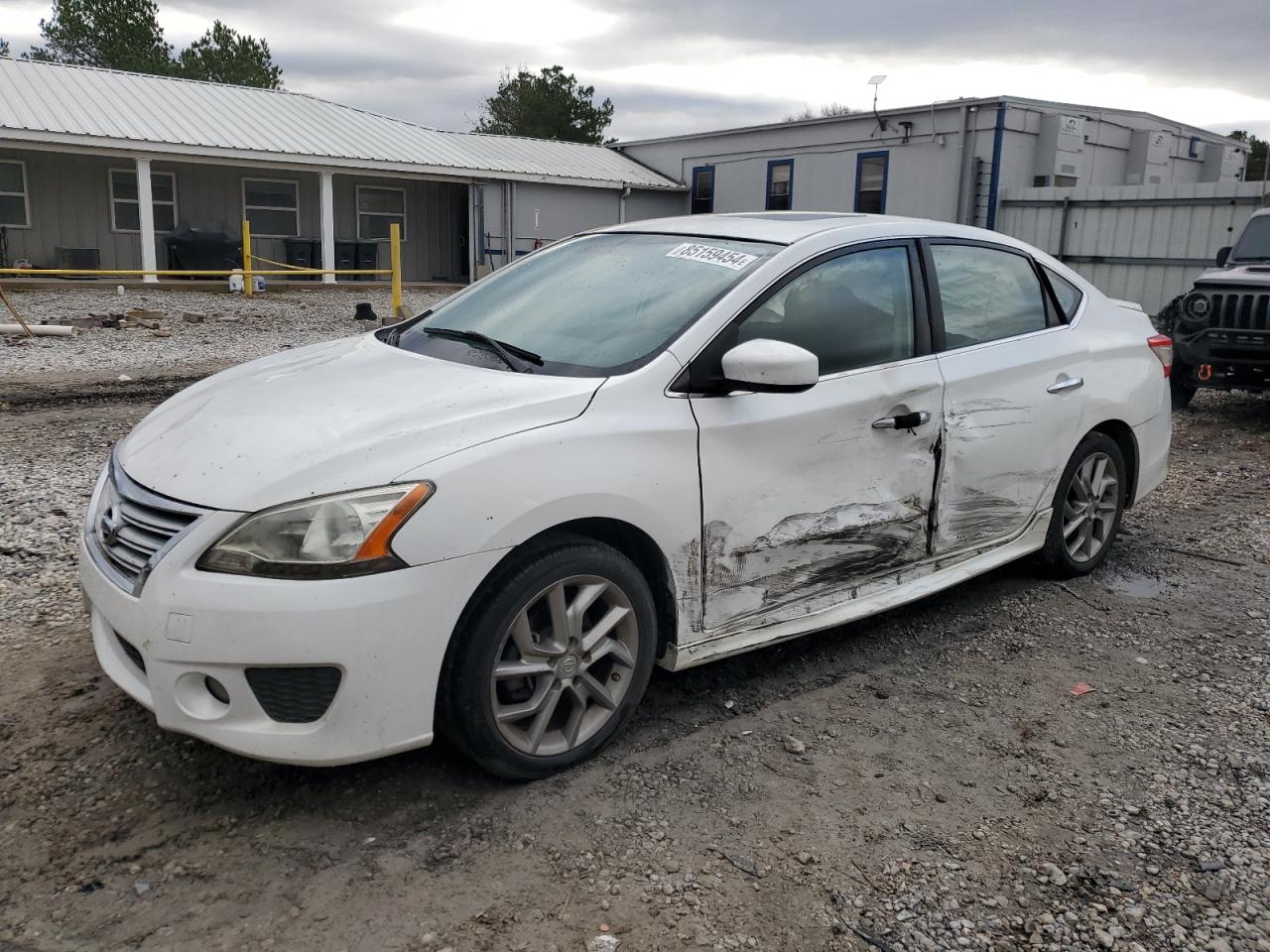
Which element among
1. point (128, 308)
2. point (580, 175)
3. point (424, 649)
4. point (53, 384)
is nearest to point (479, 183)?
point (580, 175)

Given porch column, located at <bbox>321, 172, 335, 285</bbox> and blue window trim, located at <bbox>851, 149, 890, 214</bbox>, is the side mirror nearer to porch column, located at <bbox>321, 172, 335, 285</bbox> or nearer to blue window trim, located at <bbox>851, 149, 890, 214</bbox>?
porch column, located at <bbox>321, 172, 335, 285</bbox>

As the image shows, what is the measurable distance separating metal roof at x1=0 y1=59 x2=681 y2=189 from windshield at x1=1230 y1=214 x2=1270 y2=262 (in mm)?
18014

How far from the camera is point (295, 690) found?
8.66 ft

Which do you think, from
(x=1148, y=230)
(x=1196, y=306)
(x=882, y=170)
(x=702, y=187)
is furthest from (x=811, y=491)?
(x=702, y=187)

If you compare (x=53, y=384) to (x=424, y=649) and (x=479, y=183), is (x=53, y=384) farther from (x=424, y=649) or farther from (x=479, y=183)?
(x=479, y=183)

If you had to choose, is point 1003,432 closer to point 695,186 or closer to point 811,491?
point 811,491

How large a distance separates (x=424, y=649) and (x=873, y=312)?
2162 mm

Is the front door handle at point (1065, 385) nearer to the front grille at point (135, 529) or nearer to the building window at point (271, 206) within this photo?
the front grille at point (135, 529)

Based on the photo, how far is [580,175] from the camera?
27.6 meters

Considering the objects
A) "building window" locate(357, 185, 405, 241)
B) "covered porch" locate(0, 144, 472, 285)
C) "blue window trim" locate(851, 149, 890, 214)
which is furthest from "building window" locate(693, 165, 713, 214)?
"building window" locate(357, 185, 405, 241)

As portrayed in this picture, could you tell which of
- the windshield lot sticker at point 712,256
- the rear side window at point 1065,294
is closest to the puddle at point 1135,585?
the rear side window at point 1065,294

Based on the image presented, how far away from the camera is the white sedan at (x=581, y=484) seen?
2656 millimetres

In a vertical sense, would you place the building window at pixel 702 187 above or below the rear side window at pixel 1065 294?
above

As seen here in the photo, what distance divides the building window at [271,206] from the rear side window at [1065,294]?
2279 centimetres
